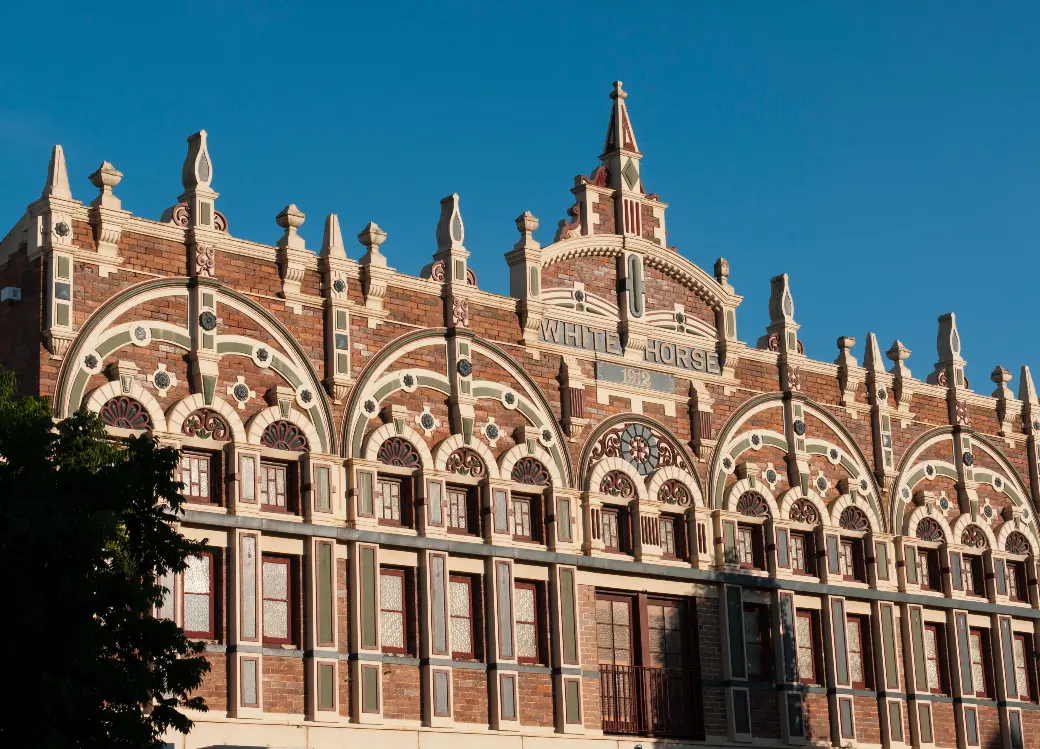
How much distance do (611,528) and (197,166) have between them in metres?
9.08

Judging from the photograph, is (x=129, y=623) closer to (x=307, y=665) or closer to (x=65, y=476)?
(x=65, y=476)

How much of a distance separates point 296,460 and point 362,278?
312cm

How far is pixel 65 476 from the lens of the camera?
2050cm

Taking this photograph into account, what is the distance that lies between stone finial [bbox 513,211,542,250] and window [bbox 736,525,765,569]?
618cm

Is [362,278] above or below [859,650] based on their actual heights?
above

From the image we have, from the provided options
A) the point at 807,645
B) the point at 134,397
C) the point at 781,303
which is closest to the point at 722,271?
the point at 781,303

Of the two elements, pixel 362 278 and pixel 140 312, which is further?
pixel 362 278

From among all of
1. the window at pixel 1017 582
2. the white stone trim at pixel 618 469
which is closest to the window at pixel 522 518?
the white stone trim at pixel 618 469

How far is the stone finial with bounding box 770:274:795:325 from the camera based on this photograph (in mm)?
34594

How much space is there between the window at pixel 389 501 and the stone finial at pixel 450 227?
3954 mm

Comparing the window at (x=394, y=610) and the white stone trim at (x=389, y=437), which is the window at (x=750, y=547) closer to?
the white stone trim at (x=389, y=437)

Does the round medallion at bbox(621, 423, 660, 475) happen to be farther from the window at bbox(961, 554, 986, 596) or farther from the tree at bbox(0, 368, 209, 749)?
the tree at bbox(0, 368, 209, 749)

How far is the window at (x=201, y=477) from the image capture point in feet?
86.3

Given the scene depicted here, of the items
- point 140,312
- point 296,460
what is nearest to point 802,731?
point 296,460
